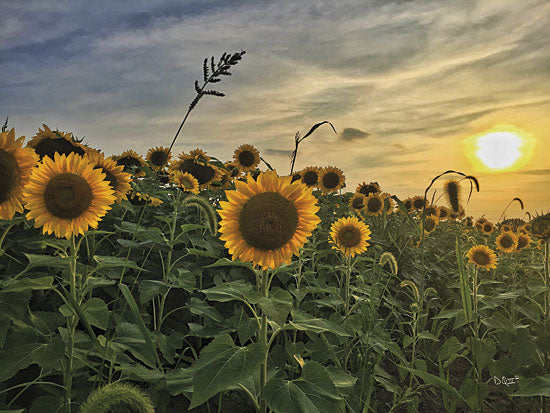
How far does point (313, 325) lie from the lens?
80.7 inches

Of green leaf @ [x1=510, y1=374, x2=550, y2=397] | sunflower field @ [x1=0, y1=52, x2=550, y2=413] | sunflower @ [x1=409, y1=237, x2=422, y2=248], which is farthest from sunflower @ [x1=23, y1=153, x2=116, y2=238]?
sunflower @ [x1=409, y1=237, x2=422, y2=248]

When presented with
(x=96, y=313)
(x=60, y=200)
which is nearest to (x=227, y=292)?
(x=96, y=313)

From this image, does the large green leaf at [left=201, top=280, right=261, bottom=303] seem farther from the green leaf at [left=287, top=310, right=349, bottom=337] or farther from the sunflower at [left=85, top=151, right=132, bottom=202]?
the sunflower at [left=85, top=151, right=132, bottom=202]

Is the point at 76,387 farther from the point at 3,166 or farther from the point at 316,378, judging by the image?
the point at 316,378

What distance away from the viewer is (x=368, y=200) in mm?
6961

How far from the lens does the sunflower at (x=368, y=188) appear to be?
8.02 meters

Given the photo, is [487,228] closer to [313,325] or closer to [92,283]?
[313,325]

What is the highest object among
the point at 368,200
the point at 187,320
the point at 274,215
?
the point at 368,200

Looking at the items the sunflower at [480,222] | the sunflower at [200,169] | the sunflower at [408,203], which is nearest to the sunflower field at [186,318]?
the sunflower at [200,169]

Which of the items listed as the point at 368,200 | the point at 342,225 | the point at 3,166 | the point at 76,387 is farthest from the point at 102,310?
the point at 368,200

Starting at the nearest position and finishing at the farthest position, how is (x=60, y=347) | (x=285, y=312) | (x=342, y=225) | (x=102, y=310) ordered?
1. (x=285, y=312)
2. (x=60, y=347)
3. (x=102, y=310)
4. (x=342, y=225)

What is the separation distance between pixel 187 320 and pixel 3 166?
189 cm

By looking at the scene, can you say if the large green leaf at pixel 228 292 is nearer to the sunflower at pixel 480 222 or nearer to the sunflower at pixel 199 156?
the sunflower at pixel 199 156

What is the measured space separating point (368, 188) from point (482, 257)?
3285mm
